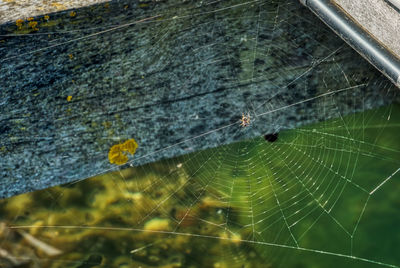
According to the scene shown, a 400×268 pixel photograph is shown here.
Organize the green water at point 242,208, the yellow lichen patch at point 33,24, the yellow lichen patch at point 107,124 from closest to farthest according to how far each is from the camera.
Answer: the green water at point 242,208, the yellow lichen patch at point 107,124, the yellow lichen patch at point 33,24

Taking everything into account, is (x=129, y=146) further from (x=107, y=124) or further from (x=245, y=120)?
(x=245, y=120)

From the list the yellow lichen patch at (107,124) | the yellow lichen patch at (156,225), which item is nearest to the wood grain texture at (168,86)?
the yellow lichen patch at (107,124)

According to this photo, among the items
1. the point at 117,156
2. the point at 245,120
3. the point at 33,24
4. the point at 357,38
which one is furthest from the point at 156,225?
the point at 33,24

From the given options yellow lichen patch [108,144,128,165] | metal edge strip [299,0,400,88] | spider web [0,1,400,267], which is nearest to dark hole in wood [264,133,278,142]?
spider web [0,1,400,267]

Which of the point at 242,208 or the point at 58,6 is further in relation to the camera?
the point at 58,6

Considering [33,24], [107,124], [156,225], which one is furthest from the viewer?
[33,24]

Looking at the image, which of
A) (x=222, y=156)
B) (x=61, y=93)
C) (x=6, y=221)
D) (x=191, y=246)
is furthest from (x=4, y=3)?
(x=191, y=246)

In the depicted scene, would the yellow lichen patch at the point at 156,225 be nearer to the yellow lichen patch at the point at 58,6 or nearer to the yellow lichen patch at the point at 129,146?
the yellow lichen patch at the point at 129,146
